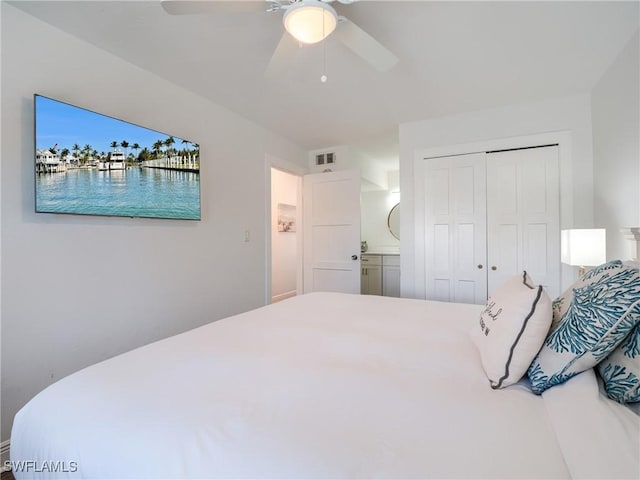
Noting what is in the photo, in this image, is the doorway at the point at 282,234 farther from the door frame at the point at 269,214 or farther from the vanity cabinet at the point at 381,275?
the vanity cabinet at the point at 381,275

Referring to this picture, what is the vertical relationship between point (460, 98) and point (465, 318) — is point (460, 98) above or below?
above

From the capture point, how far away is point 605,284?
2.57 ft

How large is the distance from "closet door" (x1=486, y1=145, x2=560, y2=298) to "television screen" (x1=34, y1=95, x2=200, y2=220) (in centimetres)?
283

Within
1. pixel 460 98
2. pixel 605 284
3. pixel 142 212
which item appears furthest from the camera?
pixel 460 98

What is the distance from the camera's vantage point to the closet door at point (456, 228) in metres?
2.99

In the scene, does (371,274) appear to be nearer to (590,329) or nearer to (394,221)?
(394,221)

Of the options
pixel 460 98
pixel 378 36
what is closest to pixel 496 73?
pixel 460 98

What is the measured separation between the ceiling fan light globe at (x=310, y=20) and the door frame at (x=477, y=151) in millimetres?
2116

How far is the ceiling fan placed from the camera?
1275mm

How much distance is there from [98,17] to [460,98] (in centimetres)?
272

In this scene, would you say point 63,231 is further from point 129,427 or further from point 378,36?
point 378,36

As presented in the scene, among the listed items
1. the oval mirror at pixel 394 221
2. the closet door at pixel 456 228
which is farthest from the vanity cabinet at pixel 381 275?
the closet door at pixel 456 228

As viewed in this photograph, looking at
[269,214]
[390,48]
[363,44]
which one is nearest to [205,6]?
[363,44]

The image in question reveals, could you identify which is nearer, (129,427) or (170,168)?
(129,427)
